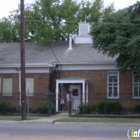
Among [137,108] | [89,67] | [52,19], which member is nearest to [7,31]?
[52,19]

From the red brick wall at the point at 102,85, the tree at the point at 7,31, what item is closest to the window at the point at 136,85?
the red brick wall at the point at 102,85

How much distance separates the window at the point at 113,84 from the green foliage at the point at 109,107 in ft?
7.03

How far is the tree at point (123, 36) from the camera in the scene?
98.6 feet

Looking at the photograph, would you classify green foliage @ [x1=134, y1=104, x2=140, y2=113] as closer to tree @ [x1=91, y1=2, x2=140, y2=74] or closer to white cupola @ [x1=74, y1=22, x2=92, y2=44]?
tree @ [x1=91, y1=2, x2=140, y2=74]

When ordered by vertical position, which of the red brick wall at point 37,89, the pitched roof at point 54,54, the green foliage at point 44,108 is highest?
the pitched roof at point 54,54

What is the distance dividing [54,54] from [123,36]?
34.0ft

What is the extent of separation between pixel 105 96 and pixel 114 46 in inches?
237

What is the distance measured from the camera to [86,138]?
17578 millimetres

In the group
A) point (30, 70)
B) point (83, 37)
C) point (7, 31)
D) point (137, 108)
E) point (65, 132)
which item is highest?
point (7, 31)

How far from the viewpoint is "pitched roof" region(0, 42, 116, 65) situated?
38.1 meters

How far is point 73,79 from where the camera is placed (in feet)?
121

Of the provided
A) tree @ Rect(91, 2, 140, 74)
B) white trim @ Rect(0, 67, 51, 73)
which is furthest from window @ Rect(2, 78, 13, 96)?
tree @ Rect(91, 2, 140, 74)

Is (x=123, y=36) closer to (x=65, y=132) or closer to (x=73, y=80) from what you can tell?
(x=73, y=80)

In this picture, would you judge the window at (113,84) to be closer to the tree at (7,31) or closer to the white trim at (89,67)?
the white trim at (89,67)
